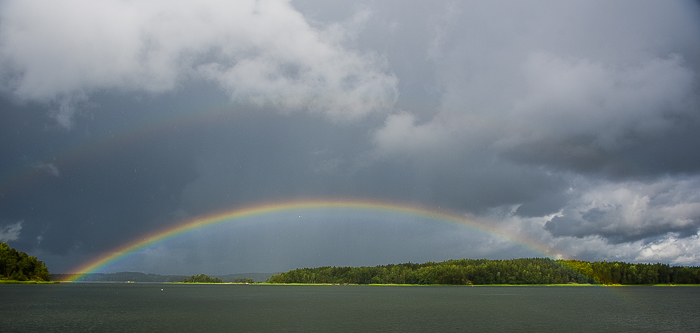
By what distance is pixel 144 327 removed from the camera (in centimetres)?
6544

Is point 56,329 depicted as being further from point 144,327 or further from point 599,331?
point 599,331

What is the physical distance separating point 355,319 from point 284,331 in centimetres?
2127

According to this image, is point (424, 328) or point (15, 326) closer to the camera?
point (15, 326)

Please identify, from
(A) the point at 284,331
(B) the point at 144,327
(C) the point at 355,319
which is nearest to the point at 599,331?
(C) the point at 355,319

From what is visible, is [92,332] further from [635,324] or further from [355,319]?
[635,324]

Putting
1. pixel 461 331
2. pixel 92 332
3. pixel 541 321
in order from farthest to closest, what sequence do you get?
pixel 541 321
pixel 461 331
pixel 92 332

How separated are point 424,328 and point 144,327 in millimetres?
42194

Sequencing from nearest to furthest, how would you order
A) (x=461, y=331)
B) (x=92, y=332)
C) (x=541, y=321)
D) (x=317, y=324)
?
(x=92, y=332)
(x=461, y=331)
(x=317, y=324)
(x=541, y=321)

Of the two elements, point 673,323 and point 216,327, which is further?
point 673,323

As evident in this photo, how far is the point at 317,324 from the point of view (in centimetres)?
7181

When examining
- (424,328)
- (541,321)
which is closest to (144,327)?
(424,328)

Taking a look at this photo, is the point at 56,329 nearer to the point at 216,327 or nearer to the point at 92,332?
the point at 92,332

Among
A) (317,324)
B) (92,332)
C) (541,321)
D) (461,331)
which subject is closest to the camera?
(92,332)

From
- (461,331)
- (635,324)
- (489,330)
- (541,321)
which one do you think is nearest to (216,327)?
(461,331)
